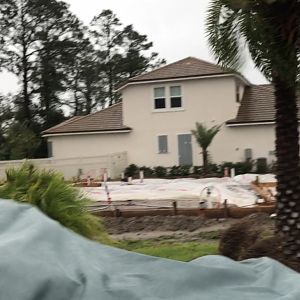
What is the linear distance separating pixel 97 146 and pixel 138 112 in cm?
350

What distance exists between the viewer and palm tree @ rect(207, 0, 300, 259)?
31.6 feet

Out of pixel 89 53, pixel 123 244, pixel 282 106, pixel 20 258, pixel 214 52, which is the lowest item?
pixel 123 244

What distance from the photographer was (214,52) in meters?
10.9

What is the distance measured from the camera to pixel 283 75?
958cm

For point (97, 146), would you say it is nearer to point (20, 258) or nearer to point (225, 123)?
point (225, 123)

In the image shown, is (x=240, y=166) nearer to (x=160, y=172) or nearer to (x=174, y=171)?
(x=174, y=171)

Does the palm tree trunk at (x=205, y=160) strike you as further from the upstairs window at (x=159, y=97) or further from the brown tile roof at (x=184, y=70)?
the brown tile roof at (x=184, y=70)

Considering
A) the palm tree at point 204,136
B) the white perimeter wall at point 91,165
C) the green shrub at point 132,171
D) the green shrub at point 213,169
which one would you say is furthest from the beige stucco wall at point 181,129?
the white perimeter wall at point 91,165

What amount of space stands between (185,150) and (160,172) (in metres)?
2.26

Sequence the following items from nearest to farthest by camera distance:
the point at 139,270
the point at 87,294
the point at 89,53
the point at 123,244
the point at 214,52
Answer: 1. the point at 87,294
2. the point at 139,270
3. the point at 214,52
4. the point at 123,244
5. the point at 89,53

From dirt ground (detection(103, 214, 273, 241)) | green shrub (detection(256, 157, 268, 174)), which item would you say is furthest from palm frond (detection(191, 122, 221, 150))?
dirt ground (detection(103, 214, 273, 241))

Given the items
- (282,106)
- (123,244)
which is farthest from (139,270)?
(123,244)

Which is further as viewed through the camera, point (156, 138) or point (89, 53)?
point (89, 53)

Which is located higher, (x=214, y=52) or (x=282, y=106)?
(x=214, y=52)
